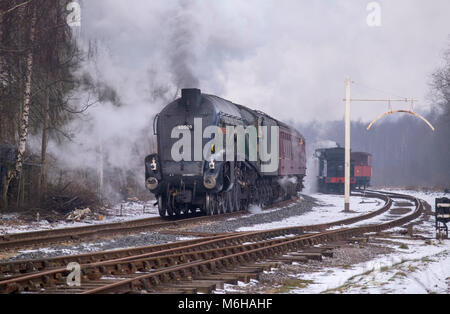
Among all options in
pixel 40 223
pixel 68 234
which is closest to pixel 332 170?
pixel 40 223

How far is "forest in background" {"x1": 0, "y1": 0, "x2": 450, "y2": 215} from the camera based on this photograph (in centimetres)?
1748

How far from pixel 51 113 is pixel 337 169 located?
24.4 meters

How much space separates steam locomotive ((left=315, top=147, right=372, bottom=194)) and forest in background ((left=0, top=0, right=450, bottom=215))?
53.9ft

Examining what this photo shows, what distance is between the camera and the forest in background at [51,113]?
1748 centimetres

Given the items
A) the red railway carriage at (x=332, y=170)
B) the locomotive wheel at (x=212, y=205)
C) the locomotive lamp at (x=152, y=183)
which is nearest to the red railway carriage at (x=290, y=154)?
the locomotive wheel at (x=212, y=205)

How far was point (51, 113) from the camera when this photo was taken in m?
22.4

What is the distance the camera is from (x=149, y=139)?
30141 mm

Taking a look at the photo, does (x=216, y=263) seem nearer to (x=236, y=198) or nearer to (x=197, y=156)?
(x=197, y=156)

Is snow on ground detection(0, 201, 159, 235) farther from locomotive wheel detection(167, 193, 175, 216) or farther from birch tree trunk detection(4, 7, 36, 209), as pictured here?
birch tree trunk detection(4, 7, 36, 209)

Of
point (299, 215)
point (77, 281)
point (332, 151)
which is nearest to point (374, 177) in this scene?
point (332, 151)

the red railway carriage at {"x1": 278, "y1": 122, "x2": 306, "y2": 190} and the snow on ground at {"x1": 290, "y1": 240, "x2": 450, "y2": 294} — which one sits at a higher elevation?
the red railway carriage at {"x1": 278, "y1": 122, "x2": 306, "y2": 190}

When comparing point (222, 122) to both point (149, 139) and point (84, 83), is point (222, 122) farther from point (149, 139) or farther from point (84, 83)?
point (149, 139)

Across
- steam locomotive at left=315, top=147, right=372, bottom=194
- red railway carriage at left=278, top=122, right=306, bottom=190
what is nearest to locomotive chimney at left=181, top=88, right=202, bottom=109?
red railway carriage at left=278, top=122, right=306, bottom=190

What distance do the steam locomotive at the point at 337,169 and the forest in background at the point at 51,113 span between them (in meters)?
16.4
